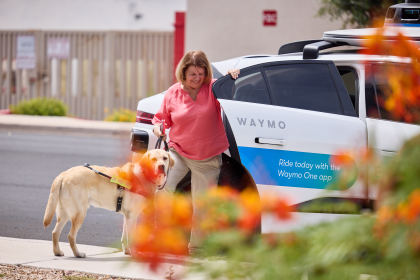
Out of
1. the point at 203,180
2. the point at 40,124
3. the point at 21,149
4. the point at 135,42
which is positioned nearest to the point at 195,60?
the point at 203,180

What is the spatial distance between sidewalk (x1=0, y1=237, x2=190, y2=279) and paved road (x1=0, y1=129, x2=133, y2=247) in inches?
21.6

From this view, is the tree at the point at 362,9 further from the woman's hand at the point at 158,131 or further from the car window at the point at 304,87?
the woman's hand at the point at 158,131

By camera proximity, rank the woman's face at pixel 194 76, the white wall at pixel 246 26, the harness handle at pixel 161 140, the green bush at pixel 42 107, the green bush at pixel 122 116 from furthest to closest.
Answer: the green bush at pixel 42 107, the green bush at pixel 122 116, the white wall at pixel 246 26, the harness handle at pixel 161 140, the woman's face at pixel 194 76

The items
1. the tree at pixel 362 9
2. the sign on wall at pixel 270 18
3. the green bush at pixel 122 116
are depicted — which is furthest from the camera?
the green bush at pixel 122 116

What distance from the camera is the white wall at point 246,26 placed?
20484 millimetres

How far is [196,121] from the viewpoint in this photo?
19.9ft

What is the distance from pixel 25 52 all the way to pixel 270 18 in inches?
309

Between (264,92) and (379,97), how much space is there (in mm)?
861

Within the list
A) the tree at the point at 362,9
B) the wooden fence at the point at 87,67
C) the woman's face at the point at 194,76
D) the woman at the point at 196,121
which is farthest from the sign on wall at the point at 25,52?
the woman's face at the point at 194,76

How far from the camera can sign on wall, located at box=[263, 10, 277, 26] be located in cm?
2067

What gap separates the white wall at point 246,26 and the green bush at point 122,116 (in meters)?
2.34

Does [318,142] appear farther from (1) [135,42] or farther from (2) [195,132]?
(1) [135,42]

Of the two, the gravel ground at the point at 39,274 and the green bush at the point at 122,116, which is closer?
the gravel ground at the point at 39,274

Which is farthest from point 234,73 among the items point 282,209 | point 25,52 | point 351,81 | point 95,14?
point 95,14
